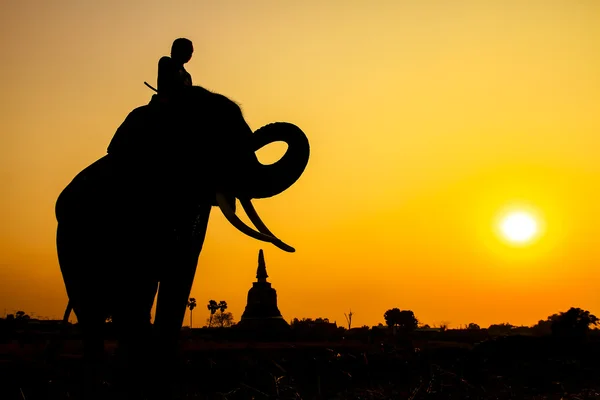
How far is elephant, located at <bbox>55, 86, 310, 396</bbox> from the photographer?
19.6 feet

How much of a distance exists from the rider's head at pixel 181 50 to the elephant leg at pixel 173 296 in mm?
1536

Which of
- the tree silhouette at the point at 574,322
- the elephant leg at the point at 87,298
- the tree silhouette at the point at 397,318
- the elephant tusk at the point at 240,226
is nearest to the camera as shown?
the elephant tusk at the point at 240,226

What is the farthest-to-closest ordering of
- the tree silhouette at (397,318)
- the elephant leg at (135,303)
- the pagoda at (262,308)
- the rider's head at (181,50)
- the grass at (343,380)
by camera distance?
the tree silhouette at (397,318)
the pagoda at (262,308)
the grass at (343,380)
the rider's head at (181,50)
the elephant leg at (135,303)

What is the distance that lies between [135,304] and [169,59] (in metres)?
2.23

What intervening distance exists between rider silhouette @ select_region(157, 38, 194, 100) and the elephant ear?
0.81 m

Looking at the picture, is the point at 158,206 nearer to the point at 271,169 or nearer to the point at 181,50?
the point at 271,169

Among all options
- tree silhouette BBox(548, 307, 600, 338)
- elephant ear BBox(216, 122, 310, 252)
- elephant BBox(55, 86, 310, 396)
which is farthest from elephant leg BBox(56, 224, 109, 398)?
tree silhouette BBox(548, 307, 600, 338)

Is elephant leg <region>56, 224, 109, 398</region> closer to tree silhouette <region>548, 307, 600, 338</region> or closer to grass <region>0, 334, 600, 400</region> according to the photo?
grass <region>0, 334, 600, 400</region>

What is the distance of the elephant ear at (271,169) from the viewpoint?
647 centimetres

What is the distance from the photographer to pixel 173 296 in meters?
6.02

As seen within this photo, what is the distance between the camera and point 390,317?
90812 mm

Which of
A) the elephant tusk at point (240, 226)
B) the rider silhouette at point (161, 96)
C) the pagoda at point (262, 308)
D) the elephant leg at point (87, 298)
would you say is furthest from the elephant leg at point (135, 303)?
the pagoda at point (262, 308)

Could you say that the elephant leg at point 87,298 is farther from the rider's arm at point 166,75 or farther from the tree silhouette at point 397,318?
the tree silhouette at point 397,318

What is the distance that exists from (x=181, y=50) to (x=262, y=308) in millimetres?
45409
